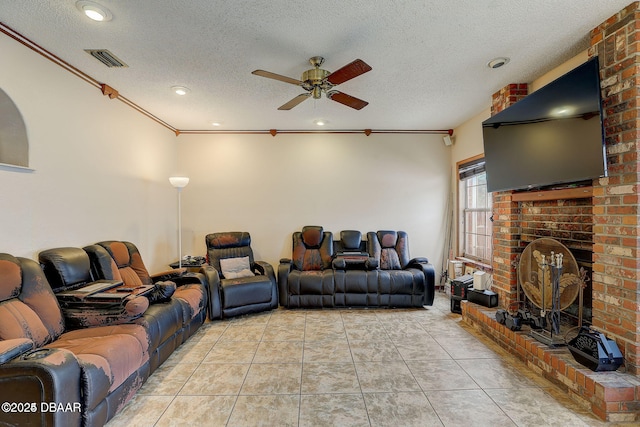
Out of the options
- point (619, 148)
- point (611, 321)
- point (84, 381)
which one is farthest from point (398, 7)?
point (84, 381)

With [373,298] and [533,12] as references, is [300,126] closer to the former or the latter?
[373,298]

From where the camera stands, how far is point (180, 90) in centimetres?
320

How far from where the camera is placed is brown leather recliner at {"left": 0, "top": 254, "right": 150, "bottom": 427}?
1.38m

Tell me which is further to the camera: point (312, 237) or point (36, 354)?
point (312, 237)

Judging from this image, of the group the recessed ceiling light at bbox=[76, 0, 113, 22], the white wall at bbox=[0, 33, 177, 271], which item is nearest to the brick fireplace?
the recessed ceiling light at bbox=[76, 0, 113, 22]

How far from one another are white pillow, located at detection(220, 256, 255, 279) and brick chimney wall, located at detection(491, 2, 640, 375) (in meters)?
3.65

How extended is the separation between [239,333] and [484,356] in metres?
2.47

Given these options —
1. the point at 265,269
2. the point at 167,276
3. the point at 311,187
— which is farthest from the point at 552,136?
the point at 167,276

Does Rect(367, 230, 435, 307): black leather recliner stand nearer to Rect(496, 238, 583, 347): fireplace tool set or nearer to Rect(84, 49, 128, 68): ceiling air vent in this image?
Rect(496, 238, 583, 347): fireplace tool set

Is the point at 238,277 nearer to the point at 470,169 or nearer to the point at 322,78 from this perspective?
the point at 322,78

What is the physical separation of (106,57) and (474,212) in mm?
4778

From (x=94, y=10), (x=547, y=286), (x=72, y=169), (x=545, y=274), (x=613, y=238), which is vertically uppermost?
(x=94, y=10)

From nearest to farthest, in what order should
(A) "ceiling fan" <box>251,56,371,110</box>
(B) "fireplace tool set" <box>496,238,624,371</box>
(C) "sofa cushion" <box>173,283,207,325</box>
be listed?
(B) "fireplace tool set" <box>496,238,624,371</box> → (A) "ceiling fan" <box>251,56,371,110</box> → (C) "sofa cushion" <box>173,283,207,325</box>

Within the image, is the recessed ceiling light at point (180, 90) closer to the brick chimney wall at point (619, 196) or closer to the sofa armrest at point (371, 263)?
the sofa armrest at point (371, 263)
